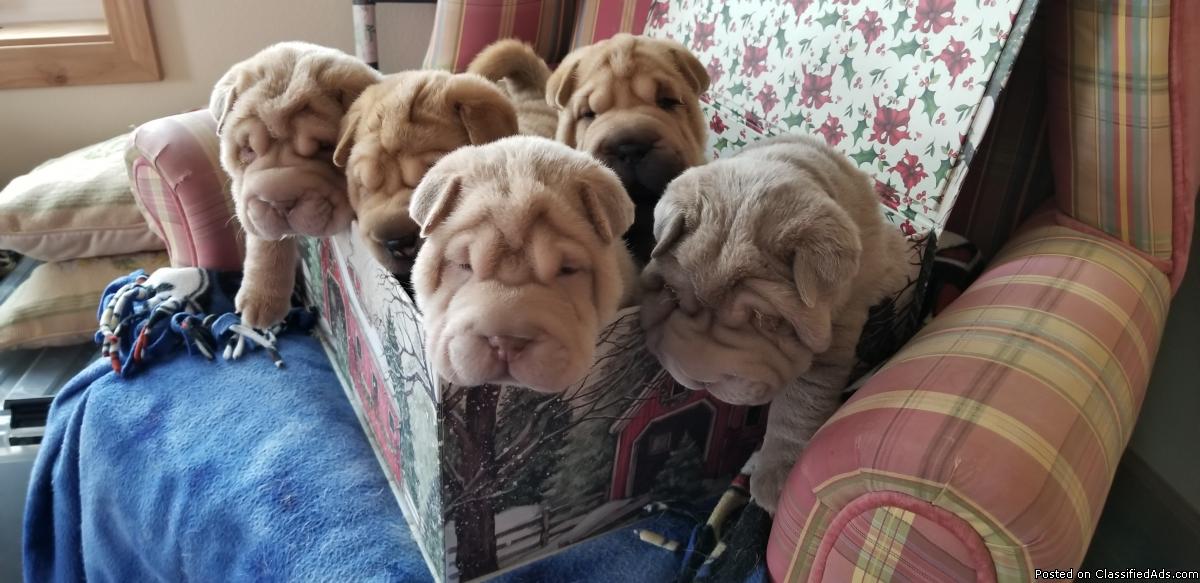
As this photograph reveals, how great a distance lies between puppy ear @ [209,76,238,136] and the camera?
2.87 feet

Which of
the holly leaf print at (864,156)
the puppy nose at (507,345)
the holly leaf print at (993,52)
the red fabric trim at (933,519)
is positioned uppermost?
the holly leaf print at (993,52)

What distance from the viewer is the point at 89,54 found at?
1.77 metres

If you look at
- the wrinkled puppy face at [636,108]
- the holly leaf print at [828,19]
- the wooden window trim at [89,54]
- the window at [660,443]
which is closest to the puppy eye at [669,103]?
the wrinkled puppy face at [636,108]

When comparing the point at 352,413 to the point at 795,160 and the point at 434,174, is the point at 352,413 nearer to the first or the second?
the point at 434,174

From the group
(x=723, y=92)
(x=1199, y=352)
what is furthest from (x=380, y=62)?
(x=1199, y=352)

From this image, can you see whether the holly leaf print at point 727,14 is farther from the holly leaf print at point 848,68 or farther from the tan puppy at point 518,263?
the tan puppy at point 518,263

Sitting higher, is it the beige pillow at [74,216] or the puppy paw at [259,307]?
the puppy paw at [259,307]

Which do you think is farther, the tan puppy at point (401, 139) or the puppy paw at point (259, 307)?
the puppy paw at point (259, 307)

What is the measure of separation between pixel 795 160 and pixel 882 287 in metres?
0.17

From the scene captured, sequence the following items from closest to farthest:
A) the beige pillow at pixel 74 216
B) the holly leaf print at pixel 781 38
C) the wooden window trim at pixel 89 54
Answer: the holly leaf print at pixel 781 38
the beige pillow at pixel 74 216
the wooden window trim at pixel 89 54

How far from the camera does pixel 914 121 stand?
99cm

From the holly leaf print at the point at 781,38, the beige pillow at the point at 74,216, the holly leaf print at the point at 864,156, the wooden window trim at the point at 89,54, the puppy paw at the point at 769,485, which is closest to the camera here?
the puppy paw at the point at 769,485

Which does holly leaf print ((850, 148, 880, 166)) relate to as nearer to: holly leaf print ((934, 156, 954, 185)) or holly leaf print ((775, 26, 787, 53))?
holly leaf print ((934, 156, 954, 185))

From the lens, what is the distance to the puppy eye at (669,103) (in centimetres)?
95
